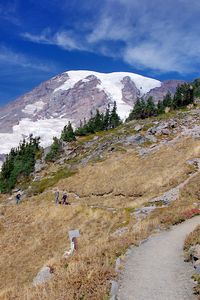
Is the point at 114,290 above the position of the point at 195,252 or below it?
below

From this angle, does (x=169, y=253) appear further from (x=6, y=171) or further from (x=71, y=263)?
(x=6, y=171)

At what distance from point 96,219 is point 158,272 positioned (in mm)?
19412

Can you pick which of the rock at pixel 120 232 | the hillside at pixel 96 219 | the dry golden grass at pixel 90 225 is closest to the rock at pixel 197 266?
the dry golden grass at pixel 90 225

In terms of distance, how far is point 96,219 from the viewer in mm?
36469

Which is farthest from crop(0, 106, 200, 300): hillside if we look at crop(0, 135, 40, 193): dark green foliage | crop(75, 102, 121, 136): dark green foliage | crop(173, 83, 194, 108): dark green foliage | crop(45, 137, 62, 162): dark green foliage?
crop(173, 83, 194, 108): dark green foliage

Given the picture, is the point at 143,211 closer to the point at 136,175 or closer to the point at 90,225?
the point at 90,225

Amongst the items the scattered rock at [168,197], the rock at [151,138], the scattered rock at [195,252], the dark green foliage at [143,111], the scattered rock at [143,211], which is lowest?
the scattered rock at [143,211]

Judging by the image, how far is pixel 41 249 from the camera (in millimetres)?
32188

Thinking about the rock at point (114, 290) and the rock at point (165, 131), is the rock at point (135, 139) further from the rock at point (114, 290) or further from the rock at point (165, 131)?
the rock at point (114, 290)

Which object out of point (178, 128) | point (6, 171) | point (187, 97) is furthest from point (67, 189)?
point (187, 97)

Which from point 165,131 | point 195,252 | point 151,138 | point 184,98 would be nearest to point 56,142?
point 151,138

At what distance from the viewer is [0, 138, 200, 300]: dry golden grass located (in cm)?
1702

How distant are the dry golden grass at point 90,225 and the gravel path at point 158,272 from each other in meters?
0.86

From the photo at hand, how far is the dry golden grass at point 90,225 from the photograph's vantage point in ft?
55.8
